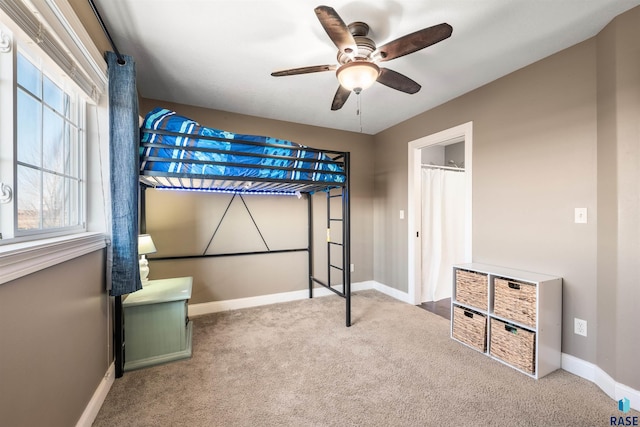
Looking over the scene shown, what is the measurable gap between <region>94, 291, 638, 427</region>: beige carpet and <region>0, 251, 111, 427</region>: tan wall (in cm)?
36

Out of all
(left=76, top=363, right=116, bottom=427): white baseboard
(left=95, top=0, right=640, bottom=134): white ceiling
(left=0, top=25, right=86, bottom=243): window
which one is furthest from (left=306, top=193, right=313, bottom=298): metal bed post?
(left=0, top=25, right=86, bottom=243): window

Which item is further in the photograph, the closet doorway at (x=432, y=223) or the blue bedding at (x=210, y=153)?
the closet doorway at (x=432, y=223)

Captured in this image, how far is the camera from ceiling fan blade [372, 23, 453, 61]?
136cm

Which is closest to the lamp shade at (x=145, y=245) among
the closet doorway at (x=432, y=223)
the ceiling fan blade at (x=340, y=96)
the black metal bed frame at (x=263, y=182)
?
the black metal bed frame at (x=263, y=182)

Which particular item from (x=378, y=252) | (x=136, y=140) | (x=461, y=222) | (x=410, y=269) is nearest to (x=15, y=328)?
(x=136, y=140)

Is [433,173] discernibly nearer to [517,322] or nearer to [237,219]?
[517,322]

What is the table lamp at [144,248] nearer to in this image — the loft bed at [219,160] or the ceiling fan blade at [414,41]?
the loft bed at [219,160]

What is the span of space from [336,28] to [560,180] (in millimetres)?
1989

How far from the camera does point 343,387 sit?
5.89 ft

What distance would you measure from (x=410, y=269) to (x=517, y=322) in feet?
4.84

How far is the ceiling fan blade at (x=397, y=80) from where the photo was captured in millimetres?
1756

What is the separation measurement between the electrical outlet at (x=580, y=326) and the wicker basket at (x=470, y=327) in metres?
0.56

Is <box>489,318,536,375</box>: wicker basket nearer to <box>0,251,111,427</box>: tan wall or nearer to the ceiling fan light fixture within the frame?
the ceiling fan light fixture

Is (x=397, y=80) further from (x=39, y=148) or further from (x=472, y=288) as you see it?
(x=39, y=148)
